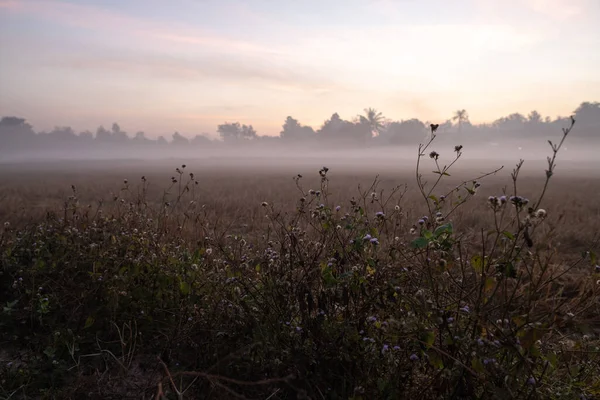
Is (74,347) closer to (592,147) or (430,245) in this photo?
(430,245)

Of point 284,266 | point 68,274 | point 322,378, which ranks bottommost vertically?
point 322,378

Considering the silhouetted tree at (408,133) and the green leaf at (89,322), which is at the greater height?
the silhouetted tree at (408,133)

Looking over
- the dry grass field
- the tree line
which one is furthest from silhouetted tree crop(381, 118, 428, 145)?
the dry grass field

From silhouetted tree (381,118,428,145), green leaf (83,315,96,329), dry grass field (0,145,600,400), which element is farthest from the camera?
silhouetted tree (381,118,428,145)

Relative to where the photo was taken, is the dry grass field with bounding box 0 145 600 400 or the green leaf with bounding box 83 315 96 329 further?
the green leaf with bounding box 83 315 96 329

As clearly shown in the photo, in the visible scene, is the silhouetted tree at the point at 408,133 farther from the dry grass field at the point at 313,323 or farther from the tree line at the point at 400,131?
the dry grass field at the point at 313,323

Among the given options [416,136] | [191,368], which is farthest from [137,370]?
[416,136]

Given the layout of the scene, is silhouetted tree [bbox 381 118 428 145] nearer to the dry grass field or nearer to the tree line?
the tree line

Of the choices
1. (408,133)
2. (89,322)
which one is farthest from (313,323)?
(408,133)

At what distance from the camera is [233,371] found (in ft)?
9.66

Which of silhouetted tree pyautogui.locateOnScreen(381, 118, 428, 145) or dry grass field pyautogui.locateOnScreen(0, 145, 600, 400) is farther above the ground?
silhouetted tree pyautogui.locateOnScreen(381, 118, 428, 145)

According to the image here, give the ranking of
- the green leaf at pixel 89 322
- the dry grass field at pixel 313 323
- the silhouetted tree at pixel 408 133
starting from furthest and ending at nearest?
the silhouetted tree at pixel 408 133 < the green leaf at pixel 89 322 < the dry grass field at pixel 313 323

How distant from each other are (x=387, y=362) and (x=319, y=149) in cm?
16669

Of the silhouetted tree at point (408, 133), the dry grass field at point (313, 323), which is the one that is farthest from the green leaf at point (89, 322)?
the silhouetted tree at point (408, 133)
